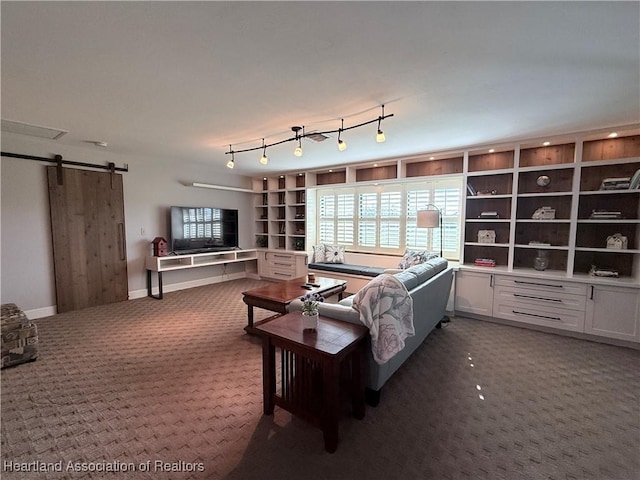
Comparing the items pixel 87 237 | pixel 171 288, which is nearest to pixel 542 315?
pixel 171 288

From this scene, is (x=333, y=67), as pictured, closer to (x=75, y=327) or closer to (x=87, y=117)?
(x=87, y=117)

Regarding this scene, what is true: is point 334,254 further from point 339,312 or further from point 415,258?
point 339,312

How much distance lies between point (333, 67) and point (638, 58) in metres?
1.99

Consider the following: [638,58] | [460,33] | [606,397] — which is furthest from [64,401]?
[638,58]

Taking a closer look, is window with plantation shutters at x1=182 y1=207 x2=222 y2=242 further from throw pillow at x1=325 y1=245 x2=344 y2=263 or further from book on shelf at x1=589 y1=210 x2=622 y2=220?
book on shelf at x1=589 y1=210 x2=622 y2=220

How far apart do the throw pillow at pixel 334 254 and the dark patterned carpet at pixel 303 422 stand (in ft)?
8.48

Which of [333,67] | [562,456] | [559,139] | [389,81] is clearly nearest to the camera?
[562,456]

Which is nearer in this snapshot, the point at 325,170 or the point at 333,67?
the point at 333,67

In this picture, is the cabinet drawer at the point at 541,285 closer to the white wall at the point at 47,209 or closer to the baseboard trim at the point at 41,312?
the white wall at the point at 47,209

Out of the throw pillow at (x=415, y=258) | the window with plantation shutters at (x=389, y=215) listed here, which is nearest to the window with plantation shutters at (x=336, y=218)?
the window with plantation shutters at (x=389, y=215)

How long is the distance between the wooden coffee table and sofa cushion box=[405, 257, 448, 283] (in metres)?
1.19

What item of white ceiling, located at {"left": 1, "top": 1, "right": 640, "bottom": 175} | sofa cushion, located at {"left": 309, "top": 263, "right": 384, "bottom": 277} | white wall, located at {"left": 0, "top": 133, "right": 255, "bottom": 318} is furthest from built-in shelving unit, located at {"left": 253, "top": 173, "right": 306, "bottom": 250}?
white ceiling, located at {"left": 1, "top": 1, "right": 640, "bottom": 175}

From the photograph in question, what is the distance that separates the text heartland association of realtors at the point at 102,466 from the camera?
5.21ft

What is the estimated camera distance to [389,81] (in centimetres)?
214
